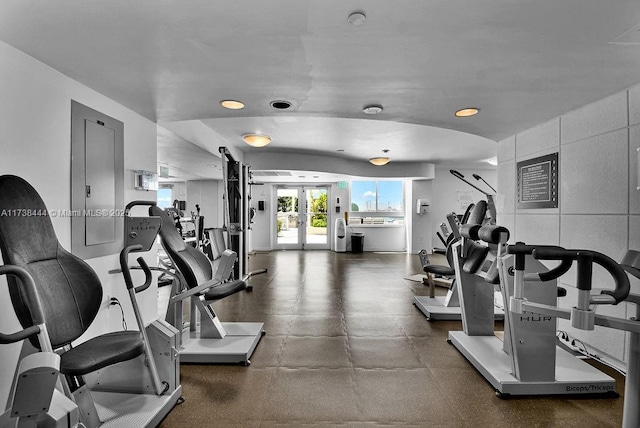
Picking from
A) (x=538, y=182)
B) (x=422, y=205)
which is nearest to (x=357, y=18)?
(x=538, y=182)

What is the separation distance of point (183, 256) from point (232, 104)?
148 centimetres

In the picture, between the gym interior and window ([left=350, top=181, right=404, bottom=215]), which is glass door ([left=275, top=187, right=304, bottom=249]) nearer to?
window ([left=350, top=181, right=404, bottom=215])

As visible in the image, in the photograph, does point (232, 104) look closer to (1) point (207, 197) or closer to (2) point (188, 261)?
(2) point (188, 261)

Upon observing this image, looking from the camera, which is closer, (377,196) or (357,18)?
(357,18)

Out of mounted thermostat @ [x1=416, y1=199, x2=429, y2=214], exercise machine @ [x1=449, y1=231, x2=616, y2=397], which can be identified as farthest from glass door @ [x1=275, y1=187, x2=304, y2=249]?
exercise machine @ [x1=449, y1=231, x2=616, y2=397]

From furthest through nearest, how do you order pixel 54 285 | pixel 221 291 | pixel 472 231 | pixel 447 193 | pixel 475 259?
pixel 447 193
pixel 475 259
pixel 221 291
pixel 472 231
pixel 54 285

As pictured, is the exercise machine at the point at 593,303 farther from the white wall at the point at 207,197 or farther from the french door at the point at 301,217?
the white wall at the point at 207,197

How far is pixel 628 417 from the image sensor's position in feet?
5.59

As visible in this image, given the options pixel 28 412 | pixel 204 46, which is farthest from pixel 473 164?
pixel 28 412

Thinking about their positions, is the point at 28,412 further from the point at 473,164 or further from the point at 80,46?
the point at 473,164

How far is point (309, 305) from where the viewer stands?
491 centimetres

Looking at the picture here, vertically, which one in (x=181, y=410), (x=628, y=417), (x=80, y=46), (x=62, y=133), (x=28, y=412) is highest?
(x=80, y=46)

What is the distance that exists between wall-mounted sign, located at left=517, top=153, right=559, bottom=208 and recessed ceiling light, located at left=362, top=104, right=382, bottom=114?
200cm

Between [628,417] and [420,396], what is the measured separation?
3.83ft
